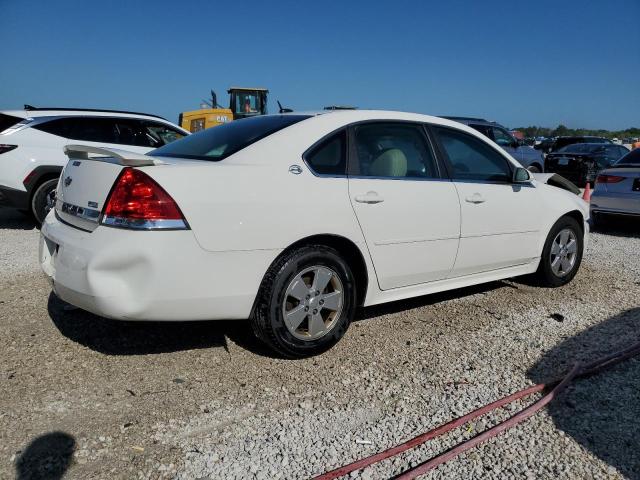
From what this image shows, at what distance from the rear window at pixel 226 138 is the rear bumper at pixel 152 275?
0.65 metres

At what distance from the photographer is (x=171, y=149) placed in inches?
142

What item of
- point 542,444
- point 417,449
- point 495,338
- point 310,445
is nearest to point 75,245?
point 310,445

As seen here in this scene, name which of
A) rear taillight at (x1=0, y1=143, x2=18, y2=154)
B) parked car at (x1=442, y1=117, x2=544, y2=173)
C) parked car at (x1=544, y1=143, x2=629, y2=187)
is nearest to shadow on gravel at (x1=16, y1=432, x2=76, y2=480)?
rear taillight at (x1=0, y1=143, x2=18, y2=154)

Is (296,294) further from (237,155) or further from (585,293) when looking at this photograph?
(585,293)

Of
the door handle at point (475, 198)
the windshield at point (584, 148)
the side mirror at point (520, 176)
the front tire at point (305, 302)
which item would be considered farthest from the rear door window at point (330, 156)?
the windshield at point (584, 148)

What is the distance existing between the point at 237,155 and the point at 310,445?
64.5 inches

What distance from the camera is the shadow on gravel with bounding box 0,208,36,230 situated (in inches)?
303

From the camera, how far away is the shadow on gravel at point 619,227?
8.13 m

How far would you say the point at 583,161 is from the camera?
14.9 metres

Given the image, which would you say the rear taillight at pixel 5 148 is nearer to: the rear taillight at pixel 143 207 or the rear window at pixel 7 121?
the rear window at pixel 7 121

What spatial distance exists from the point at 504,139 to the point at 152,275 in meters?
12.0

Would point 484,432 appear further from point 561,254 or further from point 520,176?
point 561,254

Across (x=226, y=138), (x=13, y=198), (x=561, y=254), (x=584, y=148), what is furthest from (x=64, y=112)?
(x=584, y=148)

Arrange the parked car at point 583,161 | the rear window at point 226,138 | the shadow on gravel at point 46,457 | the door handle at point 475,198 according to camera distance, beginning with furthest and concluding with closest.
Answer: the parked car at point 583,161 → the door handle at point 475,198 → the rear window at point 226,138 → the shadow on gravel at point 46,457
